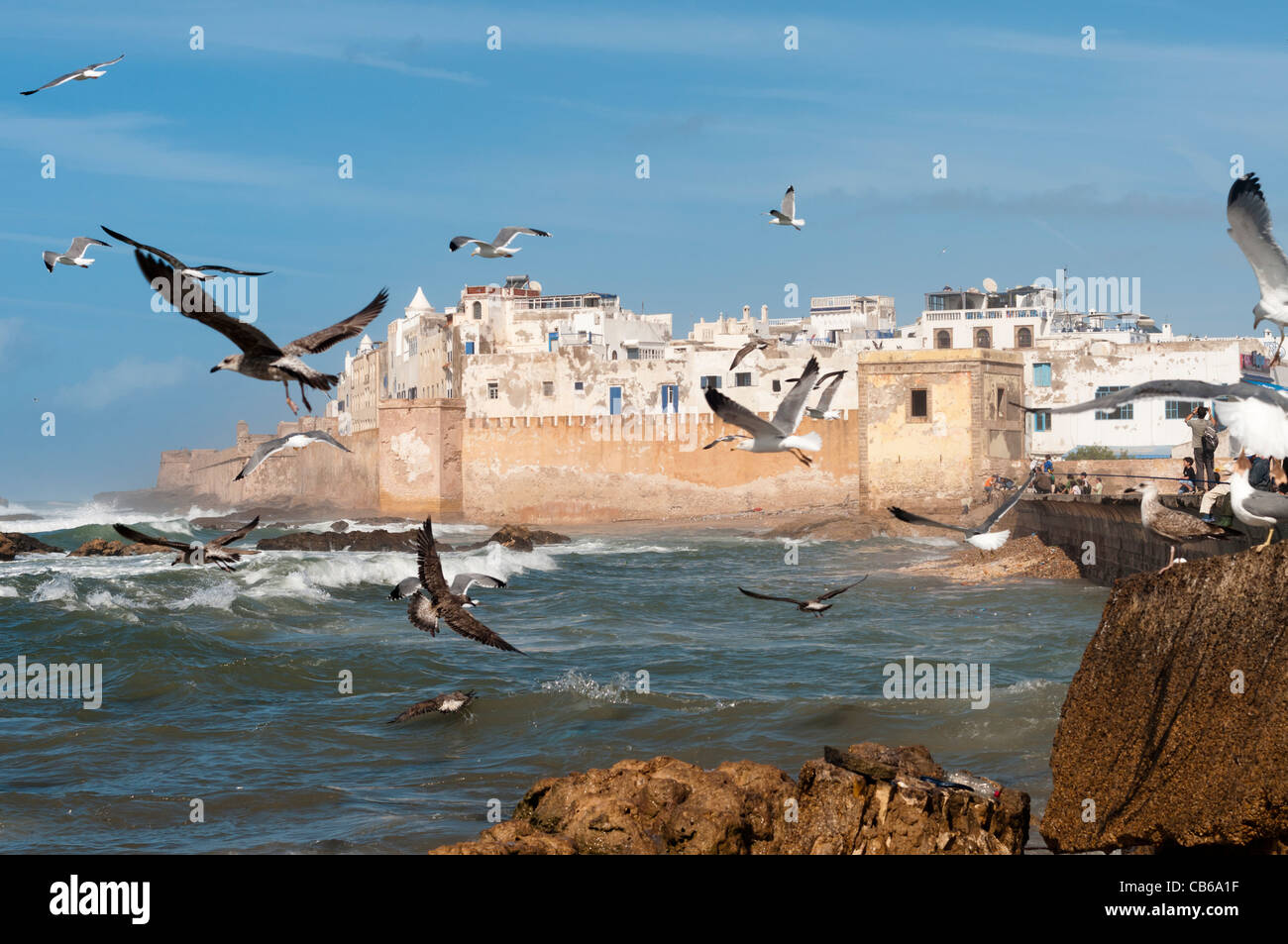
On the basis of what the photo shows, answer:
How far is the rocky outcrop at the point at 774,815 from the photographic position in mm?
7203

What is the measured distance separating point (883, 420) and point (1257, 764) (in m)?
38.1

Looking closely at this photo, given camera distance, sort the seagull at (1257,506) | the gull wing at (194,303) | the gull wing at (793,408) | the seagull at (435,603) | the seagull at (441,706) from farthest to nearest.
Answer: the seagull at (441,706) → the gull wing at (793,408) → the seagull at (435,603) → the seagull at (1257,506) → the gull wing at (194,303)

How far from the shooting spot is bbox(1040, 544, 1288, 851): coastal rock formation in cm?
608

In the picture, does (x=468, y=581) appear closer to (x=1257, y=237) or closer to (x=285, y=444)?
(x=285, y=444)

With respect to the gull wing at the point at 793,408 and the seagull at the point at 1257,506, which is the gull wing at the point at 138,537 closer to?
the gull wing at the point at 793,408

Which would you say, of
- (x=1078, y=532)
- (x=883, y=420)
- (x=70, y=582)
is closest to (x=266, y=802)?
(x=70, y=582)

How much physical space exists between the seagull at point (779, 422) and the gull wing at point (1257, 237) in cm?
301

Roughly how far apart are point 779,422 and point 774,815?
358cm

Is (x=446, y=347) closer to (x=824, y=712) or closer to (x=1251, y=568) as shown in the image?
(x=824, y=712)

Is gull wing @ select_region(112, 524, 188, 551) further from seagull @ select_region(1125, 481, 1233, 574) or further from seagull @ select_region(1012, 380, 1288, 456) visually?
seagull @ select_region(1125, 481, 1233, 574)

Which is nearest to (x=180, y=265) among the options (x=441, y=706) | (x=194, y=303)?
(x=194, y=303)

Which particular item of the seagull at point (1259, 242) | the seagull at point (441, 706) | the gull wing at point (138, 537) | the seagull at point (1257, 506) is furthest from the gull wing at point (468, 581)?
the seagull at point (1259, 242)

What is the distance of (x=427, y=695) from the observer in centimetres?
1471
